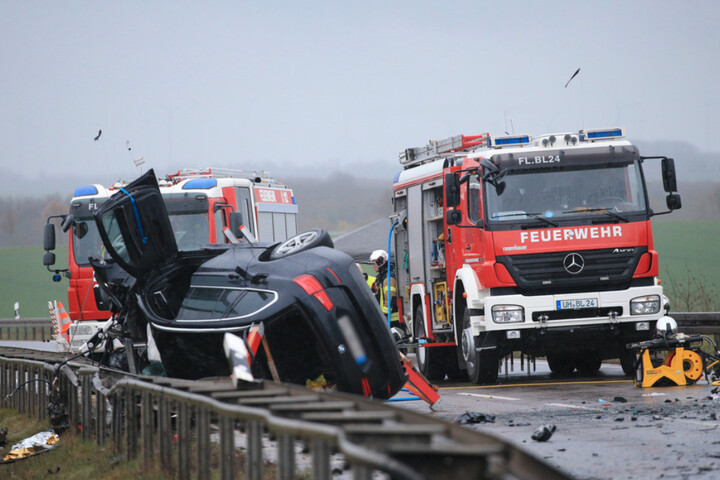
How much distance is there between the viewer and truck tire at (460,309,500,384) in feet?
55.4

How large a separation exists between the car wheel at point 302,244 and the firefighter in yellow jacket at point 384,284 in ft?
35.5

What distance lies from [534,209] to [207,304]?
690cm

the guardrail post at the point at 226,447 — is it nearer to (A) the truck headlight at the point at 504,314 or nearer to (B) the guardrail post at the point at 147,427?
(B) the guardrail post at the point at 147,427

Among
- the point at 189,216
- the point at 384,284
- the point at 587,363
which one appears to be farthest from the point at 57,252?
the point at 587,363

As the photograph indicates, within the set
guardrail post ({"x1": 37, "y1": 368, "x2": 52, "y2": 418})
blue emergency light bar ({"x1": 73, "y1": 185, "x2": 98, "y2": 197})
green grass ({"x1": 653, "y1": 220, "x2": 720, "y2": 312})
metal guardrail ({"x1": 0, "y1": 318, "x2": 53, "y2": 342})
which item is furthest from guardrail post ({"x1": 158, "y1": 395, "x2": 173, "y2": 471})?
metal guardrail ({"x1": 0, "y1": 318, "x2": 53, "y2": 342})

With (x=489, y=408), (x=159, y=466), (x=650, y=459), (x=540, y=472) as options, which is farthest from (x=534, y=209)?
(x=540, y=472)

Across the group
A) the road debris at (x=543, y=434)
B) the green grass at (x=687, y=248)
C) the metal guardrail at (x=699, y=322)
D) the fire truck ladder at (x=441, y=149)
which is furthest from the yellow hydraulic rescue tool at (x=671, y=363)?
the green grass at (x=687, y=248)

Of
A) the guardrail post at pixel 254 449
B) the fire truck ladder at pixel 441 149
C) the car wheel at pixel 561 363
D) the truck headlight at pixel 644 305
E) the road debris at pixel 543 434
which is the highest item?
the fire truck ladder at pixel 441 149

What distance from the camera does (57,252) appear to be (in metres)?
52.2

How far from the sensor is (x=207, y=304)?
→ 10.6 metres

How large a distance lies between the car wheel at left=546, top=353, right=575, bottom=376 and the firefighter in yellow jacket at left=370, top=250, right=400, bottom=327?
3072 millimetres

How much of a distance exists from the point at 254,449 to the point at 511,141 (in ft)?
40.0

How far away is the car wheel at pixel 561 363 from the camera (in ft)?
64.5

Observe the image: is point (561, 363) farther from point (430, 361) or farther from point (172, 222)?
point (172, 222)
